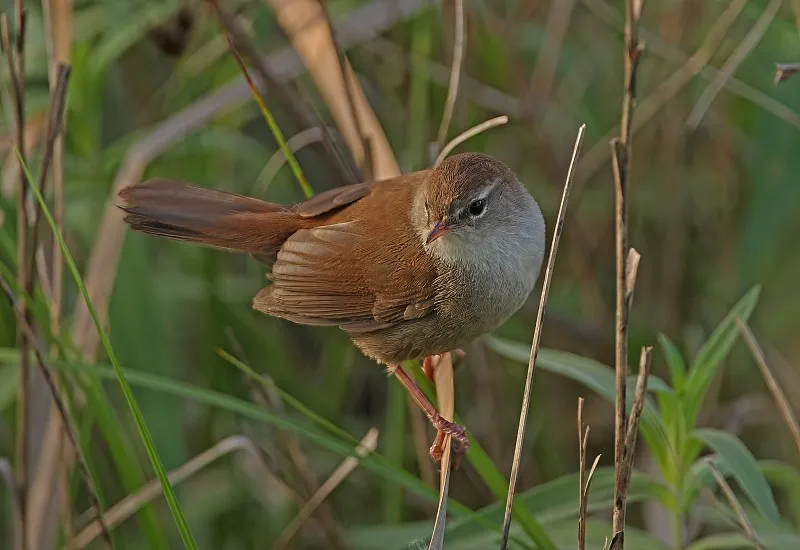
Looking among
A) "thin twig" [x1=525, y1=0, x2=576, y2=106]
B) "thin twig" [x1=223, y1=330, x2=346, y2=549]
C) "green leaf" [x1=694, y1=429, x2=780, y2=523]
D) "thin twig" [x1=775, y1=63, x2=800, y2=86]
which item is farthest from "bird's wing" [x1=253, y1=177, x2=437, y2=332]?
"thin twig" [x1=525, y1=0, x2=576, y2=106]

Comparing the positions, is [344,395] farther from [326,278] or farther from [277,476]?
[326,278]

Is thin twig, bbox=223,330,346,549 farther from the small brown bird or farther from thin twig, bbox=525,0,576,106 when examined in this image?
thin twig, bbox=525,0,576,106

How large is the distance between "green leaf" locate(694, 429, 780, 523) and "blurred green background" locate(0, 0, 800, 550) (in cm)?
122

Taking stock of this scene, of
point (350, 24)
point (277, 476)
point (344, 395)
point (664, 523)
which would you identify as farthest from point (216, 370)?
point (664, 523)

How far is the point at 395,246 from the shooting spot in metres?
2.58

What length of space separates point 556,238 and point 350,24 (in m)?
1.94

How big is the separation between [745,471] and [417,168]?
1803mm

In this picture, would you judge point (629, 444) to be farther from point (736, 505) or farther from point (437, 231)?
point (437, 231)

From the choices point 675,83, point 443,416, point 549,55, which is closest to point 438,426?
point 443,416

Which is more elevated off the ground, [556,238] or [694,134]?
[694,134]

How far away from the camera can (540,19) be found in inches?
159

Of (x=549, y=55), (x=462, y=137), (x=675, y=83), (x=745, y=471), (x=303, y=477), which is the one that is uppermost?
(x=549, y=55)

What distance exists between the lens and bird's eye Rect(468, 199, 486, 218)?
8.14ft

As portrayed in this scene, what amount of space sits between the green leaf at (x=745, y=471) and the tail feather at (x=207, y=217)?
1.25 metres
